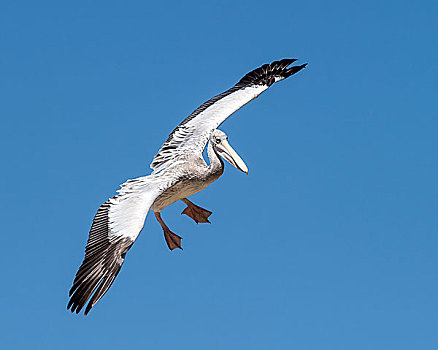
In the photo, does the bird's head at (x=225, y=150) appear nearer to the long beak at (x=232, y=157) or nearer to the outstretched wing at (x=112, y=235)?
the long beak at (x=232, y=157)

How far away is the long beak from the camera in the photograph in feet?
48.0

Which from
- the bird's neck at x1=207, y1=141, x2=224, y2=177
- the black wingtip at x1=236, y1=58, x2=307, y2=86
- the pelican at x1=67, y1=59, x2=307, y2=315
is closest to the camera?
the pelican at x1=67, y1=59, x2=307, y2=315

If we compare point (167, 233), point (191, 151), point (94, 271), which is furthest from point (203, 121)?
point (94, 271)

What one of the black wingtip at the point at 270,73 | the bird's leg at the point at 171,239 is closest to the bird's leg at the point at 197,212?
the bird's leg at the point at 171,239

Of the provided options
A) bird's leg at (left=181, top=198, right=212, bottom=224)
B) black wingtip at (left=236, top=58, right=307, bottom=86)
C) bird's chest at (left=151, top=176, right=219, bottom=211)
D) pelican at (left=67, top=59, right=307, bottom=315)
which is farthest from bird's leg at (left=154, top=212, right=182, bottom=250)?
black wingtip at (left=236, top=58, right=307, bottom=86)

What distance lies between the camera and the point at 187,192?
14.9 meters

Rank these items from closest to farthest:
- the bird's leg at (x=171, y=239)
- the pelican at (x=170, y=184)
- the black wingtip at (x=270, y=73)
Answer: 1. the pelican at (x=170, y=184)
2. the bird's leg at (x=171, y=239)
3. the black wingtip at (x=270, y=73)

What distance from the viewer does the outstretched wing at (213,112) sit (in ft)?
51.3

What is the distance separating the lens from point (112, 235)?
1273 centimetres

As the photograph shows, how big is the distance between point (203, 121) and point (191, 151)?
129cm

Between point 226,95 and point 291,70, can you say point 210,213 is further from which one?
point 291,70

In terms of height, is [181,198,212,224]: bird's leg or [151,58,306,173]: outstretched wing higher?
[151,58,306,173]: outstretched wing

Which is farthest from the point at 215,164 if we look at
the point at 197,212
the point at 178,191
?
the point at 197,212

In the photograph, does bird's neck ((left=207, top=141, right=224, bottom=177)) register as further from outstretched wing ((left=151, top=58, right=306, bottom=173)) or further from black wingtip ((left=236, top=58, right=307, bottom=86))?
black wingtip ((left=236, top=58, right=307, bottom=86))
